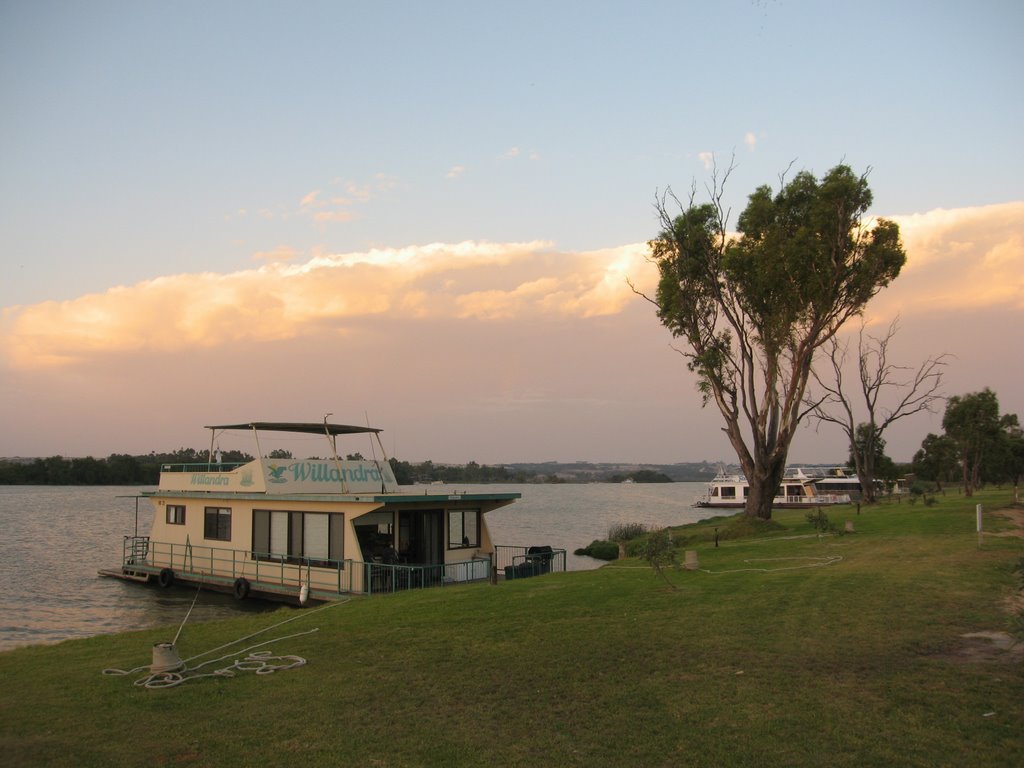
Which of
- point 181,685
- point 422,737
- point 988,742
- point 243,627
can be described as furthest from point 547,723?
point 243,627

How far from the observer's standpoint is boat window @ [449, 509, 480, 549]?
23469mm

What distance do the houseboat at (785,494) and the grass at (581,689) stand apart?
53210 millimetres

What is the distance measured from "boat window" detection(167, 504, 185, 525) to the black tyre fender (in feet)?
18.5

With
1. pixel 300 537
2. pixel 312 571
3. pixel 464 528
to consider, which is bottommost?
pixel 312 571

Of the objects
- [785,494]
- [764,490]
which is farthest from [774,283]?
[785,494]

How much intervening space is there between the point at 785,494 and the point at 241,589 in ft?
224

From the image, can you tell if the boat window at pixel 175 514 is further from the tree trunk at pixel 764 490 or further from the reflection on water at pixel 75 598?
the tree trunk at pixel 764 490

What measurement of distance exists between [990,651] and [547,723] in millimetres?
6112

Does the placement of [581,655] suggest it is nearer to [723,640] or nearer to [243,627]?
[723,640]

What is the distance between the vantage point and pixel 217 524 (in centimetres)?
2612

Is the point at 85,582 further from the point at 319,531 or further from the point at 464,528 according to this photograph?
the point at 464,528

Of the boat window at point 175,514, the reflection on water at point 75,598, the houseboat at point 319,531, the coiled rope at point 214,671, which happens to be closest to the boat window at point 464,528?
the houseboat at point 319,531

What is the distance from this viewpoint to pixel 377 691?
369 inches

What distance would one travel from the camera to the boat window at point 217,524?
25609mm
